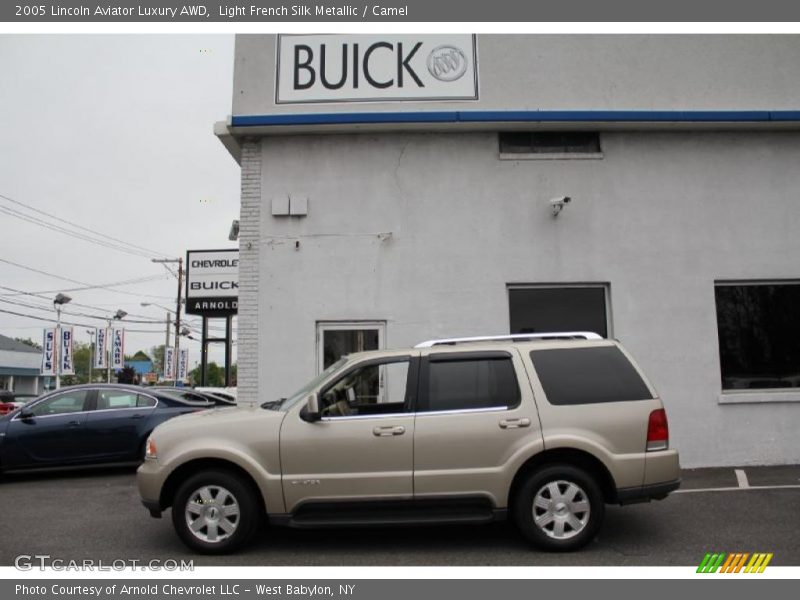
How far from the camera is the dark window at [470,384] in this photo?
571 centimetres

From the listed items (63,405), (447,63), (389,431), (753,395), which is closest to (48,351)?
(63,405)

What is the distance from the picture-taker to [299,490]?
5.57 m

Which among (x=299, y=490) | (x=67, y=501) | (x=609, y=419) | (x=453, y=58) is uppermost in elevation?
(x=453, y=58)

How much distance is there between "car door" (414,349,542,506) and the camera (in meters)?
5.53

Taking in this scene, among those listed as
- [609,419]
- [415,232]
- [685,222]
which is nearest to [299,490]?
[609,419]

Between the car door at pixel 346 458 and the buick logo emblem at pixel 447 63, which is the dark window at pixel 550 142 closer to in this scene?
the buick logo emblem at pixel 447 63

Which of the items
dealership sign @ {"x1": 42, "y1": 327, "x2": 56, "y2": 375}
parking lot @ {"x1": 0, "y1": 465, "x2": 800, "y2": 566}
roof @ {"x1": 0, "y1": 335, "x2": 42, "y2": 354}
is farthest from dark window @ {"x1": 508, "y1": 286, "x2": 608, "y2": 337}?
roof @ {"x1": 0, "y1": 335, "x2": 42, "y2": 354}

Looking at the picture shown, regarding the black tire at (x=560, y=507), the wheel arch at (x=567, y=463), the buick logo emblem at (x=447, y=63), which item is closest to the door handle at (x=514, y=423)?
the wheel arch at (x=567, y=463)

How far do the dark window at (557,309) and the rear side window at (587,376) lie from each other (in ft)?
11.8

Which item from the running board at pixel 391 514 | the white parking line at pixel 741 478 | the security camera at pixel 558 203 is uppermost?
the security camera at pixel 558 203

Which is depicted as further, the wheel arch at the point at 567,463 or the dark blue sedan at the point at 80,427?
the dark blue sedan at the point at 80,427

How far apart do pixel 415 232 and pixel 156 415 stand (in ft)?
16.5

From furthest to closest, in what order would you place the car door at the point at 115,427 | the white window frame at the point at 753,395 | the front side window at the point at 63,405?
the front side window at the point at 63,405 < the car door at the point at 115,427 < the white window frame at the point at 753,395

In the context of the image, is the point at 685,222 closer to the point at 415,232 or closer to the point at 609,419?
the point at 415,232
